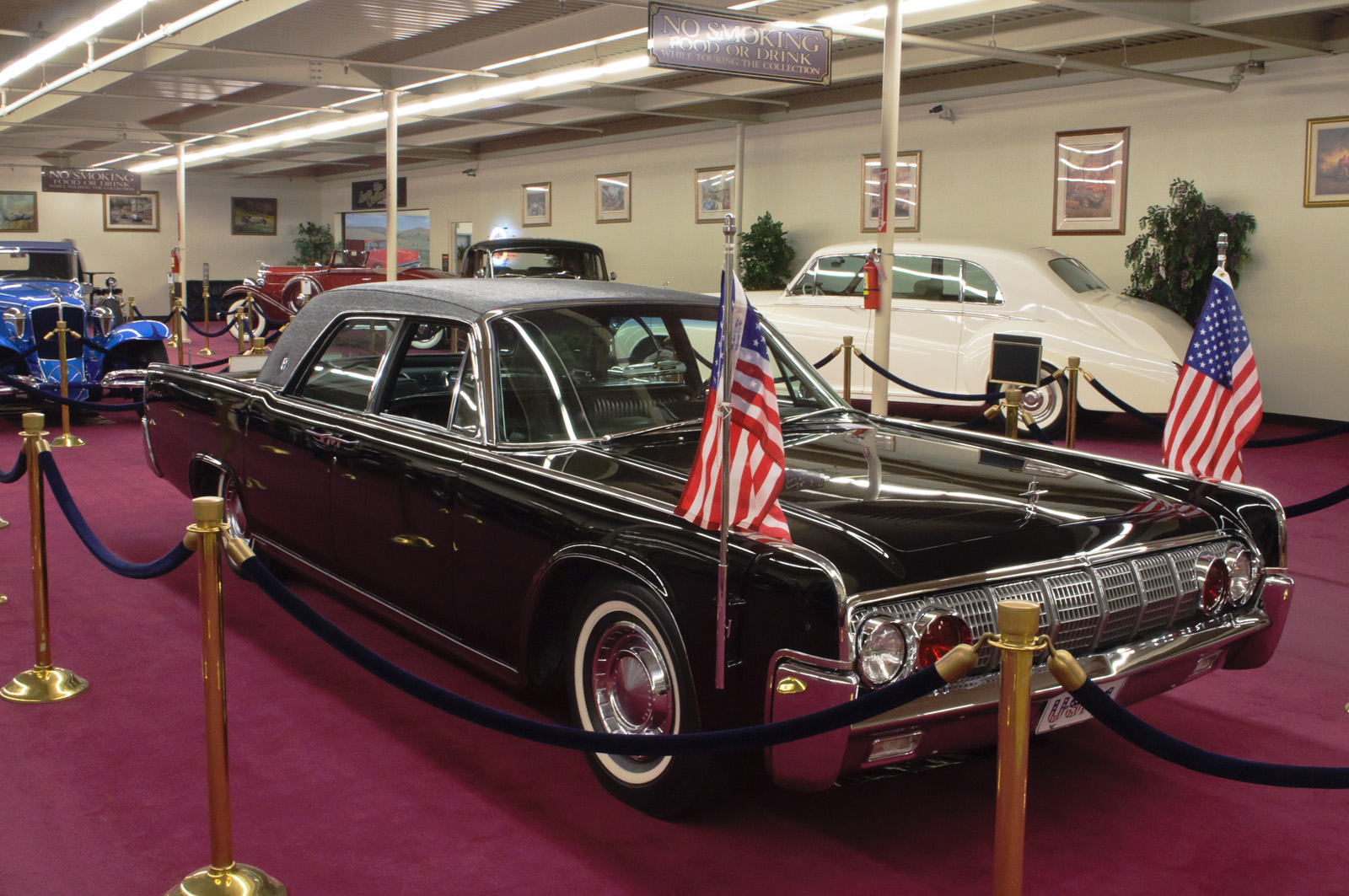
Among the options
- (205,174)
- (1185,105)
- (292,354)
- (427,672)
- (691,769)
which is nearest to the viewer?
(691,769)

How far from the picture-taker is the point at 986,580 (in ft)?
8.97

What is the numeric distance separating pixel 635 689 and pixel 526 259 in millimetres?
12538

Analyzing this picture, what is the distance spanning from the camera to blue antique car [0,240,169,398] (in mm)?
10484

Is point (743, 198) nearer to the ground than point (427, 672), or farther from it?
farther from it

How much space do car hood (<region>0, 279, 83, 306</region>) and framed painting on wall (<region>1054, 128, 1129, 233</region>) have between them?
10.8 metres

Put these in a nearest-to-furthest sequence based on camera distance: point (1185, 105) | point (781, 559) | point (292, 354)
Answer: point (781, 559)
point (292, 354)
point (1185, 105)

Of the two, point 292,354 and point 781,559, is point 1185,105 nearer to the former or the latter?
point 292,354

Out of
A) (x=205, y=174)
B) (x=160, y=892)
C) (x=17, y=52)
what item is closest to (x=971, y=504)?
(x=160, y=892)

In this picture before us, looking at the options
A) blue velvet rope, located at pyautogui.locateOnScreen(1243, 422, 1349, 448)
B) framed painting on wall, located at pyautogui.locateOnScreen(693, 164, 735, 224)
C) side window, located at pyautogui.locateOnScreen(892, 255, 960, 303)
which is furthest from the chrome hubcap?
framed painting on wall, located at pyautogui.locateOnScreen(693, 164, 735, 224)

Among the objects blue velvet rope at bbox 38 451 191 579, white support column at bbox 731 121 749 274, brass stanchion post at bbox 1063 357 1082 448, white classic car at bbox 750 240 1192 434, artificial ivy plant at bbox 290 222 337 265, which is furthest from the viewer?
artificial ivy plant at bbox 290 222 337 265

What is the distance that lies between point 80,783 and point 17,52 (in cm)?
1589

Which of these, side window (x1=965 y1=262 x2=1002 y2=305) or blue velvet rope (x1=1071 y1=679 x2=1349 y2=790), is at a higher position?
side window (x1=965 y1=262 x2=1002 y2=305)

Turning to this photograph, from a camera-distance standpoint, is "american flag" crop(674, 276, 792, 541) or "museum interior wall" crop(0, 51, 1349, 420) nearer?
"american flag" crop(674, 276, 792, 541)

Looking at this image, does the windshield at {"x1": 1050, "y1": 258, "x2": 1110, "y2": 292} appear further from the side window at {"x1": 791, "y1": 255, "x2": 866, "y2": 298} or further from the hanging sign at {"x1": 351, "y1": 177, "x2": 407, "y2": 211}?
the hanging sign at {"x1": 351, "y1": 177, "x2": 407, "y2": 211}
